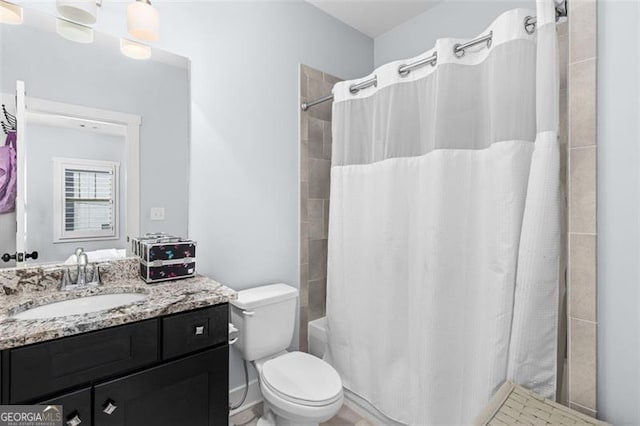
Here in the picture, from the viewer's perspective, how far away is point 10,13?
4.12ft

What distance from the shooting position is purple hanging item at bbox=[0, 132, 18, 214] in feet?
4.20

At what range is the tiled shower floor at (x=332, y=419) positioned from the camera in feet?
5.93

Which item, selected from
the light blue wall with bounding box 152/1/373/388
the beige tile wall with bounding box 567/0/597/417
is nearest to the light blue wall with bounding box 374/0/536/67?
the light blue wall with bounding box 152/1/373/388

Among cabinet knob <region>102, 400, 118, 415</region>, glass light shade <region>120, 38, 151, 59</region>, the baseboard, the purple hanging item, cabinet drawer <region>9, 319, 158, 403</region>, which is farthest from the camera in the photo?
the baseboard

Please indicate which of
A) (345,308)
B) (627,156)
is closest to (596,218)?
(627,156)

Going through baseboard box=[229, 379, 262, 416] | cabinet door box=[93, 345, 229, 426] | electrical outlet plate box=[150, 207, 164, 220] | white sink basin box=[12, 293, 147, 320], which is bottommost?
baseboard box=[229, 379, 262, 416]

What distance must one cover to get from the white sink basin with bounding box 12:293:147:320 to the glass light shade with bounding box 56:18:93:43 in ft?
3.65

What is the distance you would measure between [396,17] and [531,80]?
4.64ft

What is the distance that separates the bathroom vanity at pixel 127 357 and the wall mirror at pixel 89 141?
254mm

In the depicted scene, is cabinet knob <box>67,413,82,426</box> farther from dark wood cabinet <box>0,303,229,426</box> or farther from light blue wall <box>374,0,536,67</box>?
light blue wall <box>374,0,536,67</box>

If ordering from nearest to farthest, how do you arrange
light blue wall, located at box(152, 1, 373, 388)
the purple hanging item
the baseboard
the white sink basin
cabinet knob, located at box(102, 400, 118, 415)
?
cabinet knob, located at box(102, 400, 118, 415) → the white sink basin → the purple hanging item → light blue wall, located at box(152, 1, 373, 388) → the baseboard

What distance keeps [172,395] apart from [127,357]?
0.24 meters

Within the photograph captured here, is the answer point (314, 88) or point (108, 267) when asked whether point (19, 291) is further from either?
point (314, 88)

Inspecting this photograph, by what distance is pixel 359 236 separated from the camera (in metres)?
1.85
